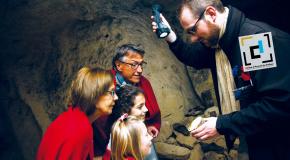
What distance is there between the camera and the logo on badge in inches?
95.0

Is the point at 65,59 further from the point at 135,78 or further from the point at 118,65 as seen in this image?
the point at 135,78

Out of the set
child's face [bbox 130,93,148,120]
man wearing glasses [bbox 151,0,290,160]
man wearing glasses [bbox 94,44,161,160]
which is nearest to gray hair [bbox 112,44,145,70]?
man wearing glasses [bbox 94,44,161,160]

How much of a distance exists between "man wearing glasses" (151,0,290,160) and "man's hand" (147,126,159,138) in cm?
46

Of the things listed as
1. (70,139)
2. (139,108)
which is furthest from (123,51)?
(70,139)

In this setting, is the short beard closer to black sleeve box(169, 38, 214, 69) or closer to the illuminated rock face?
black sleeve box(169, 38, 214, 69)

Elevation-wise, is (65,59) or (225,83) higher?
(65,59)

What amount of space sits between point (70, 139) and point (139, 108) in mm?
642

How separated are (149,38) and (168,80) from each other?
485mm

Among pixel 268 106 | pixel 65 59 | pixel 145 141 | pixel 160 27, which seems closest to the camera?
pixel 268 106

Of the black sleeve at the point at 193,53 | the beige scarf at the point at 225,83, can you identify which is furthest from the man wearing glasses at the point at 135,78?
the beige scarf at the point at 225,83

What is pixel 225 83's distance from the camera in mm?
2773

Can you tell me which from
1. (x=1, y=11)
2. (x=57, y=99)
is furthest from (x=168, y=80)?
(x=1, y=11)

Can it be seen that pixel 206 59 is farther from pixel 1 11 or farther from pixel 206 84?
pixel 1 11

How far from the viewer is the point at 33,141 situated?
136 inches
